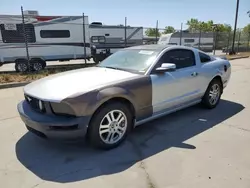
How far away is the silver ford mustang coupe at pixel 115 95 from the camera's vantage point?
3043 mm

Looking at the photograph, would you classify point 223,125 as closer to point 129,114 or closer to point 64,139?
point 129,114

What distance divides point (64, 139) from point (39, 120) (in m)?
0.42

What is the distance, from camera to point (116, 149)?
3475 millimetres

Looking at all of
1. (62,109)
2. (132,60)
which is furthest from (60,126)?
(132,60)

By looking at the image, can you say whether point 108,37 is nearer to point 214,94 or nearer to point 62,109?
point 214,94

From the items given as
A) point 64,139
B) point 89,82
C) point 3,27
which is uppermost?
point 3,27

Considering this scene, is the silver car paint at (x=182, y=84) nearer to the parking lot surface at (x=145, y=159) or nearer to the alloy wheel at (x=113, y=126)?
the parking lot surface at (x=145, y=159)

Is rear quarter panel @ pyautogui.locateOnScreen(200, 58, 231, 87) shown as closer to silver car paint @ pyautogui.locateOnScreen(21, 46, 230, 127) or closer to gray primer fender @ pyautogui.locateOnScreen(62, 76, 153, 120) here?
silver car paint @ pyautogui.locateOnScreen(21, 46, 230, 127)

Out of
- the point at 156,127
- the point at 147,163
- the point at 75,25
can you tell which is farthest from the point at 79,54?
the point at 147,163

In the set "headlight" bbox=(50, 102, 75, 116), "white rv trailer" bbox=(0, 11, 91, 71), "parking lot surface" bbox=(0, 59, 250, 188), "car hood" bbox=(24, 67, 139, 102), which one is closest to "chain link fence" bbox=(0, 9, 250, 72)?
"white rv trailer" bbox=(0, 11, 91, 71)

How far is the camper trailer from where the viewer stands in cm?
1741

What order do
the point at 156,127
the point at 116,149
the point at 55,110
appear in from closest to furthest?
the point at 55,110 < the point at 116,149 < the point at 156,127

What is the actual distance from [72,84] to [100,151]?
107 cm

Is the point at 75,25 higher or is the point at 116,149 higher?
the point at 75,25
